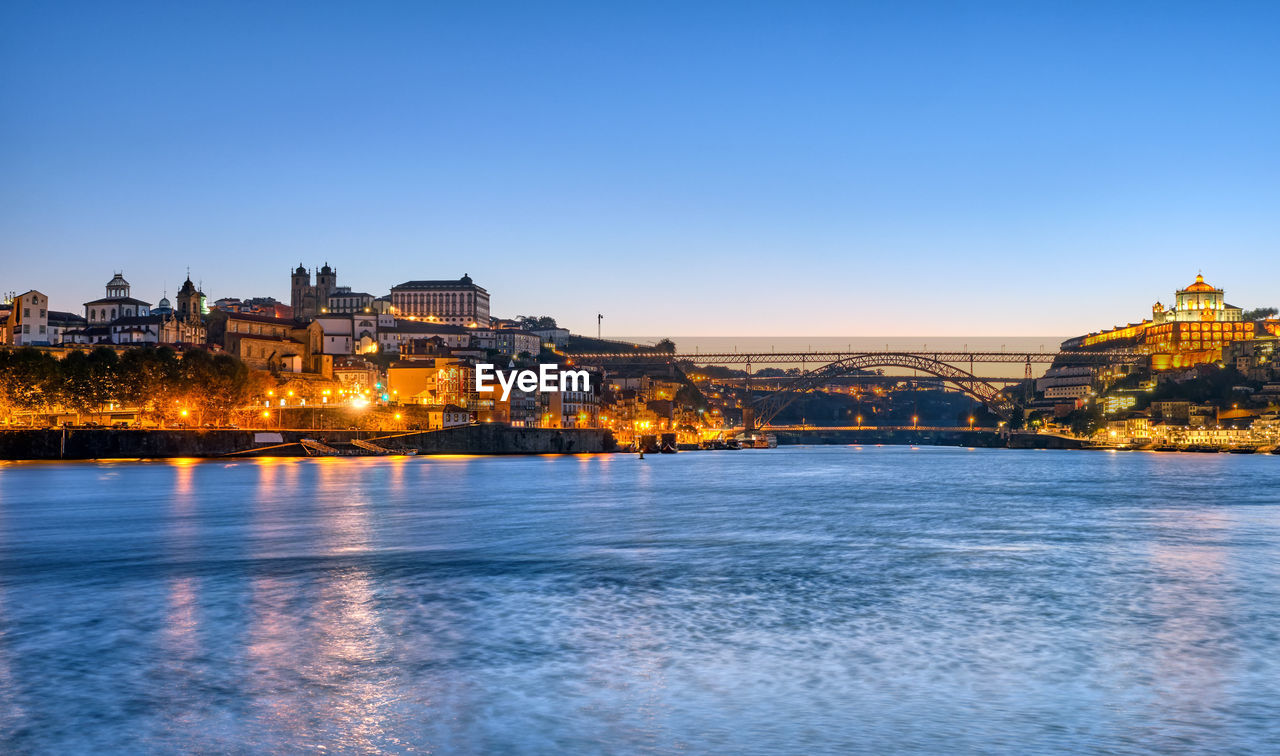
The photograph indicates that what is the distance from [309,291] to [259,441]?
90.1 meters

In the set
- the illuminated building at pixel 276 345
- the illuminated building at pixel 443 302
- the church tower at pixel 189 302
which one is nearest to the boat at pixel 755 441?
the illuminated building at pixel 443 302

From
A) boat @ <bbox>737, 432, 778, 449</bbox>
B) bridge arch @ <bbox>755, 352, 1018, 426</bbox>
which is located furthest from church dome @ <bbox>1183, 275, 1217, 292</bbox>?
boat @ <bbox>737, 432, 778, 449</bbox>

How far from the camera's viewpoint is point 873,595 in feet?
52.2

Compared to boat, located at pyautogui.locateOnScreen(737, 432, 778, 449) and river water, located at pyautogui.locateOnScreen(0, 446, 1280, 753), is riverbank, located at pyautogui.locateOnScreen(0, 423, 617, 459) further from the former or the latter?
river water, located at pyautogui.locateOnScreen(0, 446, 1280, 753)

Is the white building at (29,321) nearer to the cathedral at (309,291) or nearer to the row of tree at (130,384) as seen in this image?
the row of tree at (130,384)

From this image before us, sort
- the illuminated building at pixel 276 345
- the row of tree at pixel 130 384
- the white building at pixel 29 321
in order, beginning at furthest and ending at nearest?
1. the illuminated building at pixel 276 345
2. the white building at pixel 29 321
3. the row of tree at pixel 130 384

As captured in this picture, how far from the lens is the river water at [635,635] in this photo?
8641mm

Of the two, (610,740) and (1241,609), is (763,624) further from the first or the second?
(1241,609)

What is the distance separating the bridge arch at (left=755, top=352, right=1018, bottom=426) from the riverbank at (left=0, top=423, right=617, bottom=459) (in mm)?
36973

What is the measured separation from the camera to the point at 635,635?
12.7 m

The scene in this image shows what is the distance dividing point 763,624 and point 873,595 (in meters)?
3.13

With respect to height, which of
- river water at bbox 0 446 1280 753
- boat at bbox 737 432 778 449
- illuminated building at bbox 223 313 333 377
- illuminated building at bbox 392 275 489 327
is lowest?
boat at bbox 737 432 778 449

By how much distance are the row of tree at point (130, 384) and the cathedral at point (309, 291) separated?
270 ft

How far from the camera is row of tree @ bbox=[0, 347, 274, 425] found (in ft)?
219
